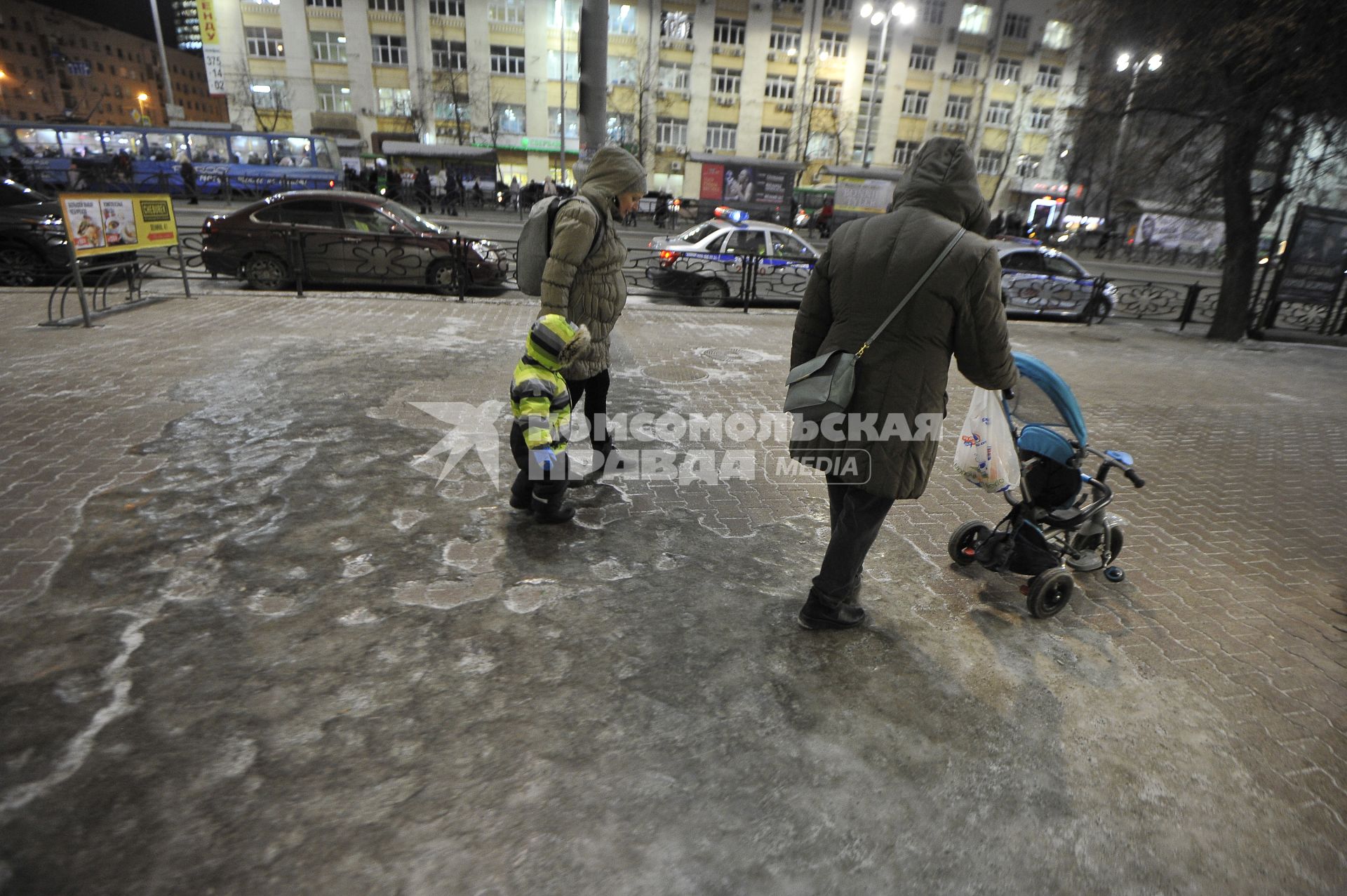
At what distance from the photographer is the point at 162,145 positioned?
28.5 metres

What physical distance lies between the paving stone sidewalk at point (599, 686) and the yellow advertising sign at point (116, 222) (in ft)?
13.0

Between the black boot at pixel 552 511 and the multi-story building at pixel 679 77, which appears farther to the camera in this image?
the multi-story building at pixel 679 77

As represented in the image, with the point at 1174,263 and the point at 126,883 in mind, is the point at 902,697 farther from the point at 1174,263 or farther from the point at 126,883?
the point at 1174,263

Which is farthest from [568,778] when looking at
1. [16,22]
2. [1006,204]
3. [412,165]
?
[16,22]

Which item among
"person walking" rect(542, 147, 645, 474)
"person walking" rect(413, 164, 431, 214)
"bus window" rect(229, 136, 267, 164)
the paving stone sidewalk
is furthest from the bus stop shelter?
"person walking" rect(542, 147, 645, 474)

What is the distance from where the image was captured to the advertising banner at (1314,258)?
42.1ft

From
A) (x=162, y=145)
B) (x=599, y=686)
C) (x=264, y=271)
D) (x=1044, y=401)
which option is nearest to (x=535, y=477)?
(x=599, y=686)

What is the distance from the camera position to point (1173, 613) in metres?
3.76

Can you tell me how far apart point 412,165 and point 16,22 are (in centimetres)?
9001

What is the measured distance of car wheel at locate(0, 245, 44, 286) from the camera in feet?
32.4

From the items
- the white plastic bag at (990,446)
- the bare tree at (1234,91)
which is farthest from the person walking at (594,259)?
the bare tree at (1234,91)

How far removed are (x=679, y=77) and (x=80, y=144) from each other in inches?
1387

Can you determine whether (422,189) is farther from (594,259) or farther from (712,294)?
(594,259)

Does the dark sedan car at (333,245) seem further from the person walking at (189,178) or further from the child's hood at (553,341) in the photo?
the person walking at (189,178)
